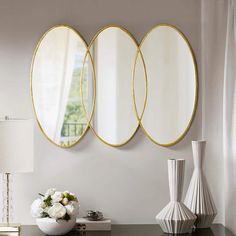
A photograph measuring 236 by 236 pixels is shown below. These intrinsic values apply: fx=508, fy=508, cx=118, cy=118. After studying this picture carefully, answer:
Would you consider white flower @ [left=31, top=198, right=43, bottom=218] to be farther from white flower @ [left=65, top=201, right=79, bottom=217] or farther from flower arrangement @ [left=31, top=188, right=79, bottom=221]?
white flower @ [left=65, top=201, right=79, bottom=217]

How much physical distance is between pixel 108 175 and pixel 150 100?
572mm

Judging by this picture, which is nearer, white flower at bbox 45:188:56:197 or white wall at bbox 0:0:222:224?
white flower at bbox 45:188:56:197

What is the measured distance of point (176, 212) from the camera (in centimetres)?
300

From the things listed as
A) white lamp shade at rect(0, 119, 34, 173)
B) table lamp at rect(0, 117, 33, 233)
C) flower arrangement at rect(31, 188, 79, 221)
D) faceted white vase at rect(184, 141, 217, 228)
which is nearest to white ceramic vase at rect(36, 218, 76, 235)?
flower arrangement at rect(31, 188, 79, 221)

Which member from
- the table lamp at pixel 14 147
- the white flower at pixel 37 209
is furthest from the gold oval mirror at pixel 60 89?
the white flower at pixel 37 209

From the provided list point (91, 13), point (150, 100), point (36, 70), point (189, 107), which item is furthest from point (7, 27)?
point (189, 107)

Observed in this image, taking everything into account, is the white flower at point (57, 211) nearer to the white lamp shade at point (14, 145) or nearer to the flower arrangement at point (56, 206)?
the flower arrangement at point (56, 206)

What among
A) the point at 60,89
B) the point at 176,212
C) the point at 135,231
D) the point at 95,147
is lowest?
the point at 135,231

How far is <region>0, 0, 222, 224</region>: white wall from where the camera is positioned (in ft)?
11.0

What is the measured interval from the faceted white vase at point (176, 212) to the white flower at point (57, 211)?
574 millimetres

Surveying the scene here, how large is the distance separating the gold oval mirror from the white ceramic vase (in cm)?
55

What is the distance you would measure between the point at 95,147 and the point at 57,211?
0.56 m

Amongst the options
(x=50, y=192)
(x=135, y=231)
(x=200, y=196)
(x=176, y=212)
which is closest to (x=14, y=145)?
(x=50, y=192)

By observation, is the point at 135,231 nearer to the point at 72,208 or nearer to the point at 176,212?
the point at 176,212
